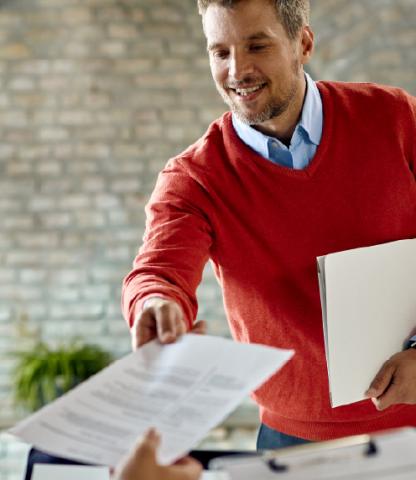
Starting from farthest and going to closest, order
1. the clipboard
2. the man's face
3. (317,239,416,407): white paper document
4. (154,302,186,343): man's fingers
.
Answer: the man's face → (317,239,416,407): white paper document → (154,302,186,343): man's fingers → the clipboard

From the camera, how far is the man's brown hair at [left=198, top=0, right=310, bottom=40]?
1.44 metres

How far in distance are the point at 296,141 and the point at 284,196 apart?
0.13 meters

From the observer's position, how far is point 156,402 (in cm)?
93

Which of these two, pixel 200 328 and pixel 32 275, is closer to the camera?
pixel 200 328

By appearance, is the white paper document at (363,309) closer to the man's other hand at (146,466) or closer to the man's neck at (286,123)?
the man's neck at (286,123)

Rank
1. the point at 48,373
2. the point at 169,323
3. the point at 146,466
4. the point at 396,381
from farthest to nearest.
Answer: the point at 48,373 → the point at 396,381 → the point at 169,323 → the point at 146,466

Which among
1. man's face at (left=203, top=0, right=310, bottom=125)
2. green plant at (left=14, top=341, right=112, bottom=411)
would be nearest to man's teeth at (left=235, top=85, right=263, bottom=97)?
man's face at (left=203, top=0, right=310, bottom=125)

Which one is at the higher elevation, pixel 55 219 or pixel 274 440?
pixel 55 219

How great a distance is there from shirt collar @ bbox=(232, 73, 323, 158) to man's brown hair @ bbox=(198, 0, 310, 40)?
0.12 meters

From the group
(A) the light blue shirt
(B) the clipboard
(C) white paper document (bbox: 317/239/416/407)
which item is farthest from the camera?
(A) the light blue shirt

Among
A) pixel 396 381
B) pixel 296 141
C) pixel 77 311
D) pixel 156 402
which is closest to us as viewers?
pixel 156 402

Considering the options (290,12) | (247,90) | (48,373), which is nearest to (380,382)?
(247,90)

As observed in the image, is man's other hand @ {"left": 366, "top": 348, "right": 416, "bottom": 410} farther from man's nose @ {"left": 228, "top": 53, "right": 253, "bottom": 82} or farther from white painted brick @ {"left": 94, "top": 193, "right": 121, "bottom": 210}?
white painted brick @ {"left": 94, "top": 193, "right": 121, "bottom": 210}

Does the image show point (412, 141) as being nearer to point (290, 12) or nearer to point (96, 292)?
point (290, 12)
